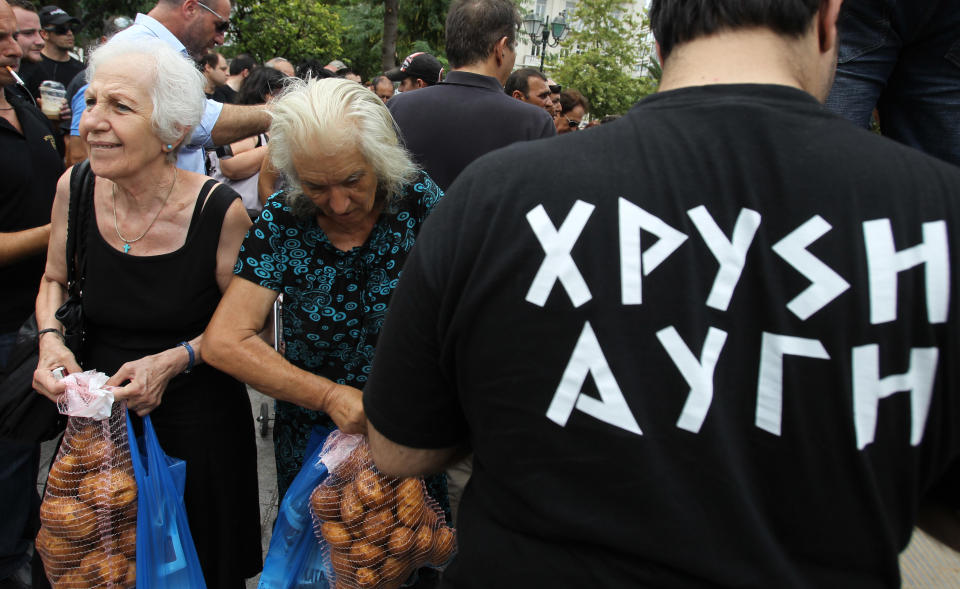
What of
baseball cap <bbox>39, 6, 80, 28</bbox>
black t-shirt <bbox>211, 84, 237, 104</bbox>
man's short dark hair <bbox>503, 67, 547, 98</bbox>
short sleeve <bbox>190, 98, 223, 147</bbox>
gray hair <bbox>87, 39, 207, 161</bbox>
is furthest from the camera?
black t-shirt <bbox>211, 84, 237, 104</bbox>

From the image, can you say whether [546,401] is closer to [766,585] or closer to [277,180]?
[766,585]

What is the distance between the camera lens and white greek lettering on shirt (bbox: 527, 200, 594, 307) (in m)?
0.87

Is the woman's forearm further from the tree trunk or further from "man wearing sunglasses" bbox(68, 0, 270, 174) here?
the tree trunk

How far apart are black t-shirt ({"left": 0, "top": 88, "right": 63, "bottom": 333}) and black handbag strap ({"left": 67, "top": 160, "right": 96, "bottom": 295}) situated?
22.9 inches

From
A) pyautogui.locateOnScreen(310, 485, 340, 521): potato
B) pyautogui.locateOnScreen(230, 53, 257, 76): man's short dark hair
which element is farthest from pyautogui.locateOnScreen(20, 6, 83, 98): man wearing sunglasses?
pyautogui.locateOnScreen(310, 485, 340, 521): potato

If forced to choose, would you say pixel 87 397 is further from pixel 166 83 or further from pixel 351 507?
pixel 166 83

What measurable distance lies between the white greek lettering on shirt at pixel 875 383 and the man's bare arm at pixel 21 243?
2734 millimetres

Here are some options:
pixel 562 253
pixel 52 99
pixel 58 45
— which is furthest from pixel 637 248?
pixel 58 45

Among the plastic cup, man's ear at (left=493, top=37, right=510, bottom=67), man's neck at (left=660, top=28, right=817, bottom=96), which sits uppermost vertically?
man's neck at (left=660, top=28, right=817, bottom=96)

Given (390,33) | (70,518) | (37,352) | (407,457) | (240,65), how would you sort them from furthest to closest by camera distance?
1. (390,33)
2. (240,65)
3. (37,352)
4. (70,518)
5. (407,457)

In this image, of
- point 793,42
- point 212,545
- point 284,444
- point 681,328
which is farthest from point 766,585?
point 212,545

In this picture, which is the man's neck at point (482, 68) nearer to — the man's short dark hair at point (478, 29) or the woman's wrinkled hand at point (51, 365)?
the man's short dark hair at point (478, 29)

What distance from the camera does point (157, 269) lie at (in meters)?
2.03

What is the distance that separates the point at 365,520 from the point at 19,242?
5.97ft
